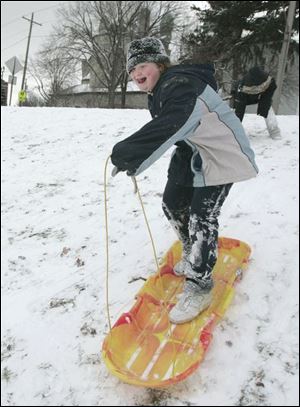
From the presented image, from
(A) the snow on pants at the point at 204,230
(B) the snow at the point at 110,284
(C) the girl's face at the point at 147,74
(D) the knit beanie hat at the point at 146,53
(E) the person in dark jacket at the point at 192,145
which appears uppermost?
(D) the knit beanie hat at the point at 146,53

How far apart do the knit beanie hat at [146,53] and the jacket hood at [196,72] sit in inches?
5.2

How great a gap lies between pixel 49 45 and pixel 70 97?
9.70 metres

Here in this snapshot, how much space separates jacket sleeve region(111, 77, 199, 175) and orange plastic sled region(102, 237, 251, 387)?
89 cm

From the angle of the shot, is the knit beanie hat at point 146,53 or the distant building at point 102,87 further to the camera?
the distant building at point 102,87

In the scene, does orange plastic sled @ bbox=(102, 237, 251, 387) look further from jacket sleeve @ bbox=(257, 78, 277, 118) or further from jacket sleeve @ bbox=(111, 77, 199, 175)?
jacket sleeve @ bbox=(257, 78, 277, 118)

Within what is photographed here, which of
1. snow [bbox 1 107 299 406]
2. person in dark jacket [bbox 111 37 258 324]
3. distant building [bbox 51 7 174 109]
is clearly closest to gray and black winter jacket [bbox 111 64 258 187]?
person in dark jacket [bbox 111 37 258 324]

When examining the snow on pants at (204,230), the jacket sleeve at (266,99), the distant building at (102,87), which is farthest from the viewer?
the distant building at (102,87)

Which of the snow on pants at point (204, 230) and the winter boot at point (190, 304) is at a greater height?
the snow on pants at point (204, 230)

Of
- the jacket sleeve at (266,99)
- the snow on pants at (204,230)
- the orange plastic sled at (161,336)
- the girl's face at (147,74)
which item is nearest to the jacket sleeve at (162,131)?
the girl's face at (147,74)

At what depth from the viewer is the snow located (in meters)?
2.30

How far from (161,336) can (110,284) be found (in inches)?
32.4

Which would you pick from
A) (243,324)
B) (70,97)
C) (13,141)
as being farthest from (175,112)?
(70,97)

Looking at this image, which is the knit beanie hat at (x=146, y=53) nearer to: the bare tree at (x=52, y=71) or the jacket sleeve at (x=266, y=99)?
the jacket sleeve at (x=266, y=99)

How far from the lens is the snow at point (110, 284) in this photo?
7.54ft
